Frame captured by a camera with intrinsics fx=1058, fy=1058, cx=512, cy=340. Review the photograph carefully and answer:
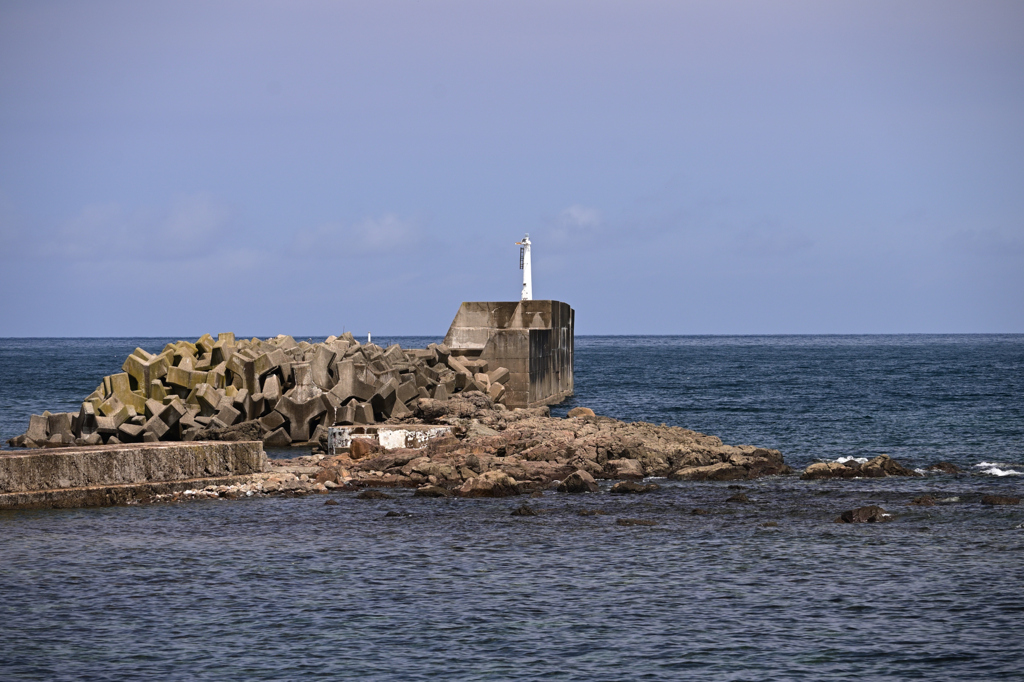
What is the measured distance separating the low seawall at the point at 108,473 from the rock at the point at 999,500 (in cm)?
914

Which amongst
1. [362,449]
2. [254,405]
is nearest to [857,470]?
[362,449]

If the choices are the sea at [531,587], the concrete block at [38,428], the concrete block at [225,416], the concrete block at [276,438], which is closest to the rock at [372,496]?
A: the sea at [531,587]

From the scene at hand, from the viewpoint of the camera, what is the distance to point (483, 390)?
83.4 ft

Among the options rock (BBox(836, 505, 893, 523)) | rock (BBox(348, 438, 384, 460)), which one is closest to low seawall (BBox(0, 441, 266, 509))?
rock (BBox(348, 438, 384, 460))

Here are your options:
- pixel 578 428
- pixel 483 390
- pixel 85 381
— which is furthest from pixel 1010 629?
pixel 85 381

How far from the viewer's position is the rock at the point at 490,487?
13211 mm

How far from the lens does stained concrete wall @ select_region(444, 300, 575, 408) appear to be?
1085 inches

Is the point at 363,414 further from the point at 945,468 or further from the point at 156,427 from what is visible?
the point at 945,468

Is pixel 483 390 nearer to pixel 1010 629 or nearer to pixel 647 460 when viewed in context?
pixel 647 460

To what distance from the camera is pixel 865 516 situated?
11.3 metres

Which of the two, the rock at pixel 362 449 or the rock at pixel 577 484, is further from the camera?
the rock at pixel 362 449

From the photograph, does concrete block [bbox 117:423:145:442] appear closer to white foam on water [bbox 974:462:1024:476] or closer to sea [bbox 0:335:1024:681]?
sea [bbox 0:335:1024:681]

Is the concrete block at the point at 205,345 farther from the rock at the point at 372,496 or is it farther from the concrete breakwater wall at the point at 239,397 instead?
the rock at the point at 372,496

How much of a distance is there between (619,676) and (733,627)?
52.9 inches
